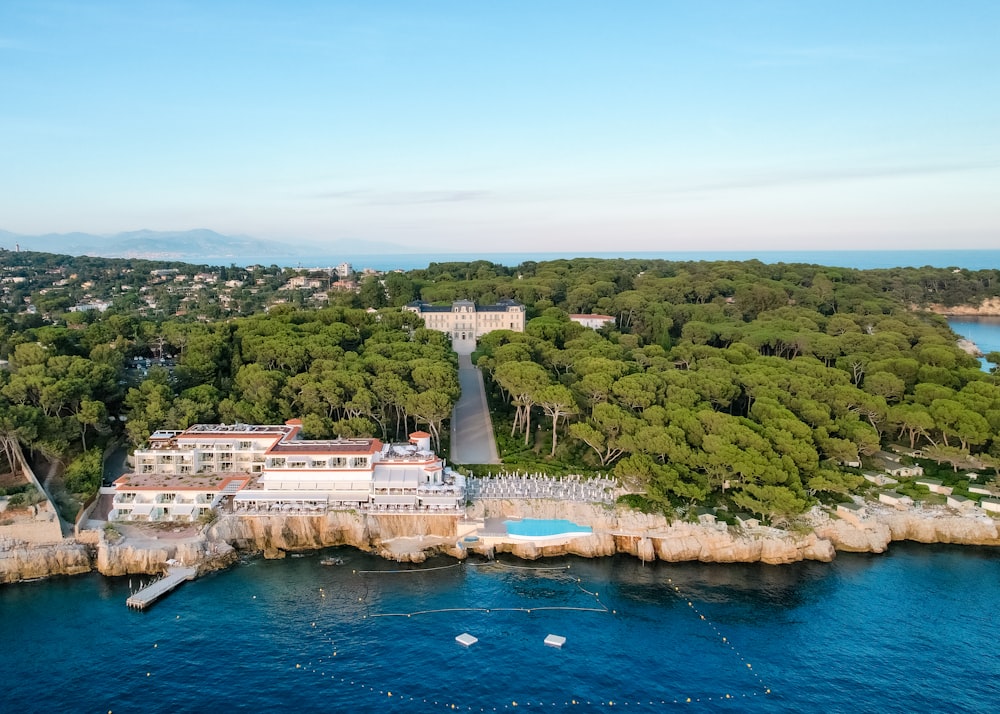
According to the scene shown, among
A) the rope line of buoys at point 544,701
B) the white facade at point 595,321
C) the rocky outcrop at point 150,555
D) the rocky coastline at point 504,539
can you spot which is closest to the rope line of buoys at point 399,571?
the rocky coastline at point 504,539

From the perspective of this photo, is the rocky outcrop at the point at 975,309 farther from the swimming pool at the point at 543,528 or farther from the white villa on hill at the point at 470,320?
the swimming pool at the point at 543,528

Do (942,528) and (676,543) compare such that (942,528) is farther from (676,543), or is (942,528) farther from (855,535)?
(676,543)

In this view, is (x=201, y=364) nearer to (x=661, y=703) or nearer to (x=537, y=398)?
(x=537, y=398)

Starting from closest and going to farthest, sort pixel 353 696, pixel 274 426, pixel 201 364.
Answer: pixel 353 696
pixel 274 426
pixel 201 364

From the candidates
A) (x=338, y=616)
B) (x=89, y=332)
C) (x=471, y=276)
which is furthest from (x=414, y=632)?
(x=471, y=276)

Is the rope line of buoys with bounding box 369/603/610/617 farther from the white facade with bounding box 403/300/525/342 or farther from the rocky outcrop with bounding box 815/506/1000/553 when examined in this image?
the white facade with bounding box 403/300/525/342

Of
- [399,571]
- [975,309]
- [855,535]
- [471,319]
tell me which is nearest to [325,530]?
[399,571]

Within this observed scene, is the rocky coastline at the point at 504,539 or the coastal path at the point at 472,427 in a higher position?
the coastal path at the point at 472,427
